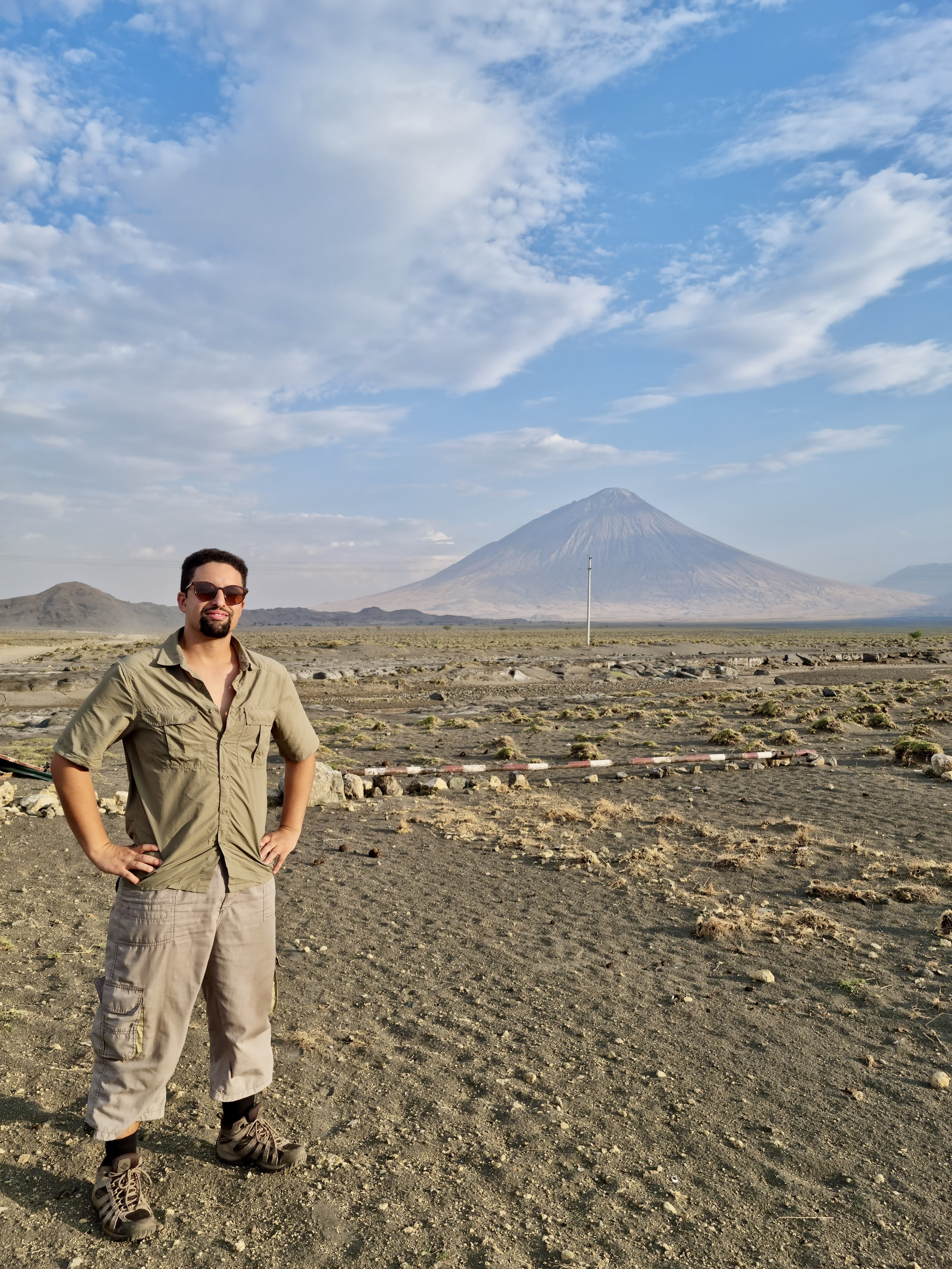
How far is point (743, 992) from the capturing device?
532 centimetres

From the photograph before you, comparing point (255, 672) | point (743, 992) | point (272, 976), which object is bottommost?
point (743, 992)

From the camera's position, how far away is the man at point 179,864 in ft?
9.70

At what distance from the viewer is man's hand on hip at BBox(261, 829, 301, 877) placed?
129 inches


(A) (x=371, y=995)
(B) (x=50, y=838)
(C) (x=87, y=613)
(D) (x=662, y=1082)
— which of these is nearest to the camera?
(D) (x=662, y=1082)

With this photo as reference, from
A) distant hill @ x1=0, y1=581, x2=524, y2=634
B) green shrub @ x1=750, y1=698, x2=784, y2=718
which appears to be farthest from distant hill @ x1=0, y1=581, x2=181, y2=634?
green shrub @ x1=750, y1=698, x2=784, y2=718

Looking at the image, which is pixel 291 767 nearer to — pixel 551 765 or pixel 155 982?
pixel 155 982

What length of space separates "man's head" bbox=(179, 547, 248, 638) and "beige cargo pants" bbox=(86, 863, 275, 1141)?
36.7 inches

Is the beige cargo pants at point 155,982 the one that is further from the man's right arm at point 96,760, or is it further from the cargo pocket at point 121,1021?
the man's right arm at point 96,760

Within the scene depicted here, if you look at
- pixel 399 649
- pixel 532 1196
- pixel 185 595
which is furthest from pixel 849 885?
pixel 399 649

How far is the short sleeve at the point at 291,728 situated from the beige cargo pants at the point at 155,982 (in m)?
0.59

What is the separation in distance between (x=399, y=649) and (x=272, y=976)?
49.1m

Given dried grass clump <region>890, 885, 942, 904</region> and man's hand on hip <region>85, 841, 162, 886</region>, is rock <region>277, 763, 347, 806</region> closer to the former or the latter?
dried grass clump <region>890, 885, 942, 904</region>

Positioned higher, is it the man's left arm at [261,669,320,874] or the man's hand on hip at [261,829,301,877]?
the man's left arm at [261,669,320,874]

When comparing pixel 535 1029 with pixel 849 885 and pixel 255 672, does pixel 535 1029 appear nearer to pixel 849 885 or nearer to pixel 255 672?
pixel 255 672
